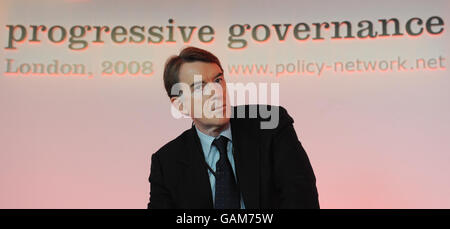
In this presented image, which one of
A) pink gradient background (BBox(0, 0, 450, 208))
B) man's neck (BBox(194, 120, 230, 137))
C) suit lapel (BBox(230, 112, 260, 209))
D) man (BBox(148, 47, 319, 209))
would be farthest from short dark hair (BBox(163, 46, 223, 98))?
pink gradient background (BBox(0, 0, 450, 208))

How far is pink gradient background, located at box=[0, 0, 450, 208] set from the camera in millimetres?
2850

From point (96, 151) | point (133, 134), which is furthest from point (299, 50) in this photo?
point (96, 151)

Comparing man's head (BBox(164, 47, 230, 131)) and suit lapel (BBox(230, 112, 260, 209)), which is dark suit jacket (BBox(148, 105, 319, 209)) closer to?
suit lapel (BBox(230, 112, 260, 209))

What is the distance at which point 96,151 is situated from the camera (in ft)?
9.80

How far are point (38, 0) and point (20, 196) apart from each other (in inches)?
46.5

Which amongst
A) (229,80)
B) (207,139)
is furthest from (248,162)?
(229,80)

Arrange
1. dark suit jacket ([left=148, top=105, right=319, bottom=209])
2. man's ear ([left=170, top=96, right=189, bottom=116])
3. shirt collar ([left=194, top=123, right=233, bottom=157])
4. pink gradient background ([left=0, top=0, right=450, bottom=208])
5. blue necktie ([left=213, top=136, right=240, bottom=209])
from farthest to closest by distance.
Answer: pink gradient background ([left=0, top=0, right=450, bottom=208]), man's ear ([left=170, top=96, right=189, bottom=116]), shirt collar ([left=194, top=123, right=233, bottom=157]), blue necktie ([left=213, top=136, right=240, bottom=209]), dark suit jacket ([left=148, top=105, right=319, bottom=209])

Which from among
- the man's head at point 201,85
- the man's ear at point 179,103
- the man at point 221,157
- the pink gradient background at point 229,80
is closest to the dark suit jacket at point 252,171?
the man at point 221,157

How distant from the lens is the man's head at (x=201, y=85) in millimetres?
2457

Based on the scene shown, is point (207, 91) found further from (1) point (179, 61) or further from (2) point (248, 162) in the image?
(2) point (248, 162)

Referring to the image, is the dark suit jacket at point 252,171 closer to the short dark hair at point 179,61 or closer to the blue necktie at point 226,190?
the blue necktie at point 226,190

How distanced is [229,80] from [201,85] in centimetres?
56

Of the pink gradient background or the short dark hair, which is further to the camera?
the pink gradient background
